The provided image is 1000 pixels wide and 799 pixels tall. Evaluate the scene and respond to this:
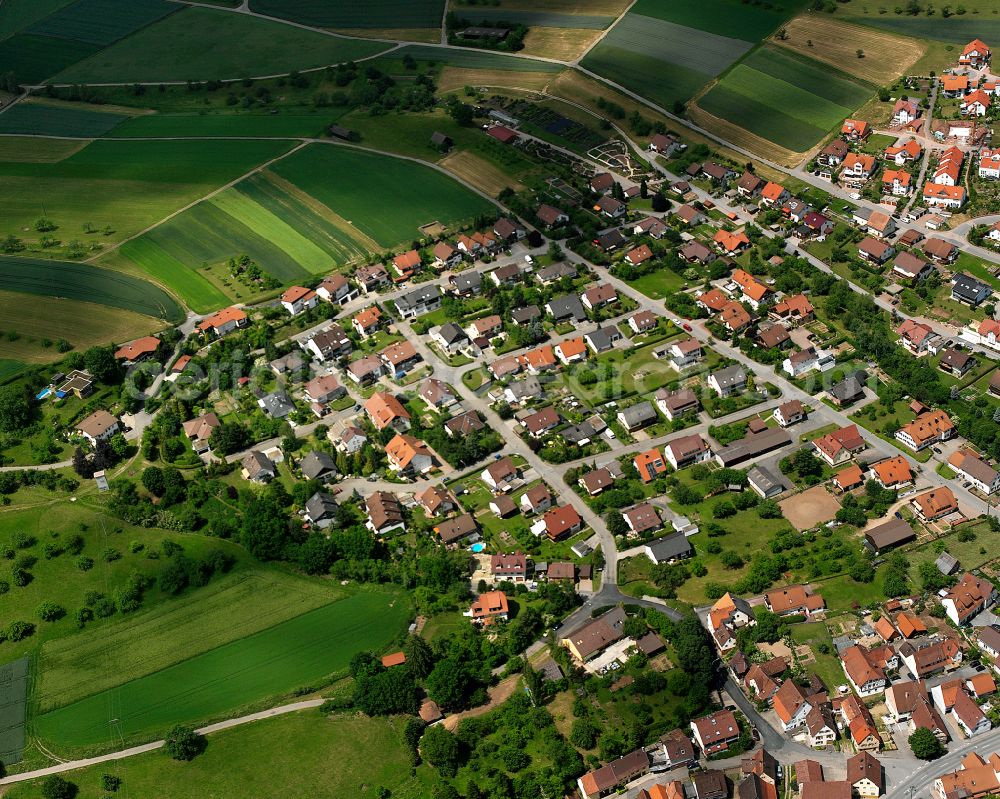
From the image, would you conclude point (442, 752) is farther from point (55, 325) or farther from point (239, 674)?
point (55, 325)

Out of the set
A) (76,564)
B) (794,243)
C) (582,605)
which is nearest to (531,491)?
(582,605)

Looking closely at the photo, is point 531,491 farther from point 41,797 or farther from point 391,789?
point 41,797

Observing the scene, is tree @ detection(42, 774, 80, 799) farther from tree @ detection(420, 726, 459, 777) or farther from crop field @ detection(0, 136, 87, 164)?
crop field @ detection(0, 136, 87, 164)

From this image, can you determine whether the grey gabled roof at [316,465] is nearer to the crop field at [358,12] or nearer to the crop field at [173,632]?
the crop field at [173,632]

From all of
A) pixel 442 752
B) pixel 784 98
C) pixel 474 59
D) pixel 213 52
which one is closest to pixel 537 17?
pixel 474 59

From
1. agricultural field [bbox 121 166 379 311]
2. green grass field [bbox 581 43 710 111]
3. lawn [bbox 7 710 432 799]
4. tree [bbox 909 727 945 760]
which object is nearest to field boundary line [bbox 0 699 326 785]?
lawn [bbox 7 710 432 799]
